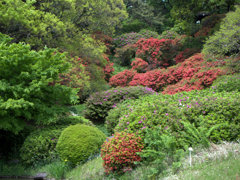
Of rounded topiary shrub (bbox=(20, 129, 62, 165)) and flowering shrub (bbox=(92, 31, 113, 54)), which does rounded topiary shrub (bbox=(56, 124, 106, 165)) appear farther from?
flowering shrub (bbox=(92, 31, 113, 54))

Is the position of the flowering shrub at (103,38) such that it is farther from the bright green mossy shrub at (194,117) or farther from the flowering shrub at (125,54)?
the bright green mossy shrub at (194,117)

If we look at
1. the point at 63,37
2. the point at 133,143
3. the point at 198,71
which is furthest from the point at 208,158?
the point at 63,37

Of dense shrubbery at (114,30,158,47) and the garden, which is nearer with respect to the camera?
the garden

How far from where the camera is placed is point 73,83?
12.1m

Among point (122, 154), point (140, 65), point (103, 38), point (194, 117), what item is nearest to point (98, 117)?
point (194, 117)

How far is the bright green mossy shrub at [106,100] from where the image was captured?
12039 mm

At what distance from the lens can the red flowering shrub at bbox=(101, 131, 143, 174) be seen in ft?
18.6

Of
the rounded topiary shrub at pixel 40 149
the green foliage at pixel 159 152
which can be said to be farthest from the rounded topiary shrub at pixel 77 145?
the green foliage at pixel 159 152

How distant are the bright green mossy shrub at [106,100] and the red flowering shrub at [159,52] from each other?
748 cm

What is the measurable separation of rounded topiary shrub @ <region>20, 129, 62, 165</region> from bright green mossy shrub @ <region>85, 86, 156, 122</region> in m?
A: 4.31

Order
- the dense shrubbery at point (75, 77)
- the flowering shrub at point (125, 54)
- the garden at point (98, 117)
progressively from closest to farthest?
the garden at point (98, 117) → the dense shrubbery at point (75, 77) → the flowering shrub at point (125, 54)

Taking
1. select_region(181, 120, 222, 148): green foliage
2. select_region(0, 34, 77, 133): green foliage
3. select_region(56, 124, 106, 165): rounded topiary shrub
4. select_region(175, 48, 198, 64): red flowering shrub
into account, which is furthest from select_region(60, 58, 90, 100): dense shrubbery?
Answer: select_region(175, 48, 198, 64): red flowering shrub

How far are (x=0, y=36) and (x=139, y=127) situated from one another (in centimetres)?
602

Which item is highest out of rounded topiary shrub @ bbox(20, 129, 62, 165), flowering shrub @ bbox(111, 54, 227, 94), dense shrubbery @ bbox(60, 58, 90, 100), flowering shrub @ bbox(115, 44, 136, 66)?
flowering shrub @ bbox(115, 44, 136, 66)
